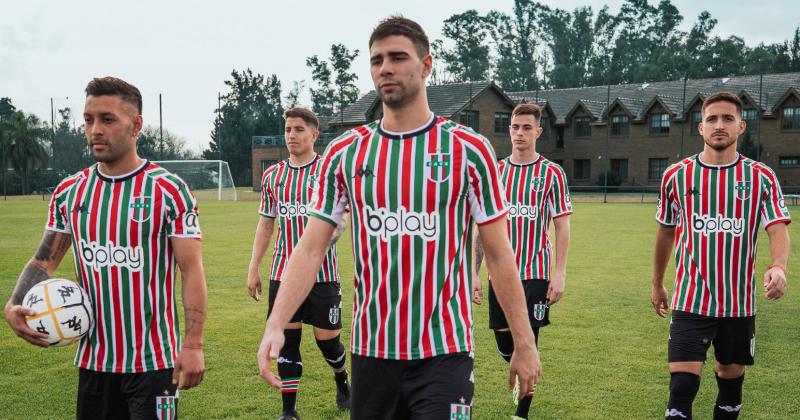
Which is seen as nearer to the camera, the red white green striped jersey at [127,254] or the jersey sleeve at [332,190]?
the jersey sleeve at [332,190]

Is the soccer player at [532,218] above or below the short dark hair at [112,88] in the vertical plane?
below

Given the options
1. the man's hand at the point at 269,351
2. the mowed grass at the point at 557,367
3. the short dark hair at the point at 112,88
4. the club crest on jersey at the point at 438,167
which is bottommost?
the mowed grass at the point at 557,367

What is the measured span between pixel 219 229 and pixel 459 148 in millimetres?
21722

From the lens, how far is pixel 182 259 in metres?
3.68

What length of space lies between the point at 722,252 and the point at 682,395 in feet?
3.52

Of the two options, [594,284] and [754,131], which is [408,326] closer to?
[594,284]

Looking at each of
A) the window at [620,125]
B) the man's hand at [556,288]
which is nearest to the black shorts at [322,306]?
the man's hand at [556,288]

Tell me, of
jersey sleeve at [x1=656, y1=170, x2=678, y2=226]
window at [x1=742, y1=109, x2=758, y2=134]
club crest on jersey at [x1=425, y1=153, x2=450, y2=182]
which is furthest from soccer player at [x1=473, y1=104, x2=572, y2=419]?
window at [x1=742, y1=109, x2=758, y2=134]

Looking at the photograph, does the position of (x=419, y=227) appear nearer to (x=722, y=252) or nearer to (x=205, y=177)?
(x=722, y=252)

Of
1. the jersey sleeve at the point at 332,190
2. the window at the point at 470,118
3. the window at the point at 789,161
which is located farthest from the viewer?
the window at the point at 470,118

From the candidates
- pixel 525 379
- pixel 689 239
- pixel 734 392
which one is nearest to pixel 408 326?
pixel 525 379

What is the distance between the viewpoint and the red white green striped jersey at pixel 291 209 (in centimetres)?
633

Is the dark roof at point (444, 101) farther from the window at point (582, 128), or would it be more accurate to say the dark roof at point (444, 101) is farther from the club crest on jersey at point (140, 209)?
the club crest on jersey at point (140, 209)

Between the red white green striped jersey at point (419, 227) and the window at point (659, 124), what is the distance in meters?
53.8
